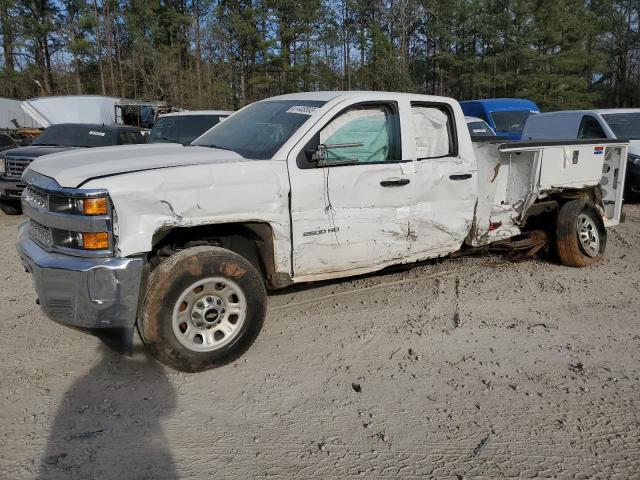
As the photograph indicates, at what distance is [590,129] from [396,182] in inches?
336

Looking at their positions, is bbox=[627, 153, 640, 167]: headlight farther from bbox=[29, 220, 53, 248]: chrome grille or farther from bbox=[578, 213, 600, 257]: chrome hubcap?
bbox=[29, 220, 53, 248]: chrome grille

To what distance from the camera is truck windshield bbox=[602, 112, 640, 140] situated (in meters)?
11.1

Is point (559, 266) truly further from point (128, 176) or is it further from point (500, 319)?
point (128, 176)

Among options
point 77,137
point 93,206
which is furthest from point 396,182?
point 77,137

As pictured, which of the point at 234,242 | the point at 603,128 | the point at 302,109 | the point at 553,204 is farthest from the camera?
the point at 603,128

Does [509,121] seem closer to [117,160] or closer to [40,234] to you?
[117,160]

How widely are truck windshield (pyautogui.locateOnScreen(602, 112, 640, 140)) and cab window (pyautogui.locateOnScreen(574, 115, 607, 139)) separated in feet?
1.36

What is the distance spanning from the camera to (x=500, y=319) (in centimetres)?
474

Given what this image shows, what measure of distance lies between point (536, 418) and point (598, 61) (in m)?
40.0

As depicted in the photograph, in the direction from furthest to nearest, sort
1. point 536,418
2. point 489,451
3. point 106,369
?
point 106,369
point 536,418
point 489,451

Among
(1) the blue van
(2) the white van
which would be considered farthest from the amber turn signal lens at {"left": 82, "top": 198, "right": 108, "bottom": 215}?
(1) the blue van

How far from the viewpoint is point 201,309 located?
370 cm

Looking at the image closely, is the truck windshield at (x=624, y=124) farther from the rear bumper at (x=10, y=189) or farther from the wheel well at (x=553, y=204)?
the rear bumper at (x=10, y=189)

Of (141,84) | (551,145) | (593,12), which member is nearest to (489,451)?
(551,145)
